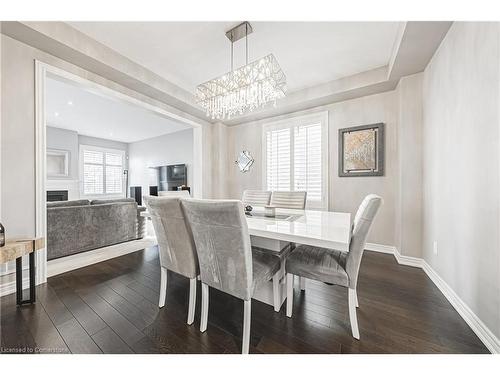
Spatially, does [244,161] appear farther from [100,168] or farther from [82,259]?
[100,168]

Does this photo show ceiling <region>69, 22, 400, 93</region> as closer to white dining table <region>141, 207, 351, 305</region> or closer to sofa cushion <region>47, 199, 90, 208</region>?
white dining table <region>141, 207, 351, 305</region>

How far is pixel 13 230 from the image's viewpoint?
6.39 ft

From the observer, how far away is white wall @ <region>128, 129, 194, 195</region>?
6.11m

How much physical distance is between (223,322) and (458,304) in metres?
1.91

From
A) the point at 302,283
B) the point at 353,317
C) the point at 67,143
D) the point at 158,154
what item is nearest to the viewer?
the point at 353,317

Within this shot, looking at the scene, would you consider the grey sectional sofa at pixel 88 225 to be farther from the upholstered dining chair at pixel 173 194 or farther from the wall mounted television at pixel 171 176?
the wall mounted television at pixel 171 176

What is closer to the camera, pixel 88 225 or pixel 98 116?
pixel 88 225

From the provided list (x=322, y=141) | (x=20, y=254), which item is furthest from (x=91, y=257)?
(x=322, y=141)

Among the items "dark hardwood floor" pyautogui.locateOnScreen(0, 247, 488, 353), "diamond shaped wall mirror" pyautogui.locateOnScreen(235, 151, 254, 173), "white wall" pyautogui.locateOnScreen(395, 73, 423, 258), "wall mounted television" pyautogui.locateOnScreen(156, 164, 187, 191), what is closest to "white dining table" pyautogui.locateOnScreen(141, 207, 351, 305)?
"dark hardwood floor" pyautogui.locateOnScreen(0, 247, 488, 353)

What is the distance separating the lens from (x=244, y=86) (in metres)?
2.12

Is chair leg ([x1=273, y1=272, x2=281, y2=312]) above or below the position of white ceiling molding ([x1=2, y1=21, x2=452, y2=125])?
below

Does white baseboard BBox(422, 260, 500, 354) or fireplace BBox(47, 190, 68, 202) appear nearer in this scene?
white baseboard BBox(422, 260, 500, 354)

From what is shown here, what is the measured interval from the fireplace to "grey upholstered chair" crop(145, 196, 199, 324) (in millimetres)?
6278

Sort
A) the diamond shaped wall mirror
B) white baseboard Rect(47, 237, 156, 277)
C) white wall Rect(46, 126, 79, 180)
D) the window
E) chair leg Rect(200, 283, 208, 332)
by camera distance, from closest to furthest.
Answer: chair leg Rect(200, 283, 208, 332)
white baseboard Rect(47, 237, 156, 277)
the diamond shaped wall mirror
white wall Rect(46, 126, 79, 180)
the window
